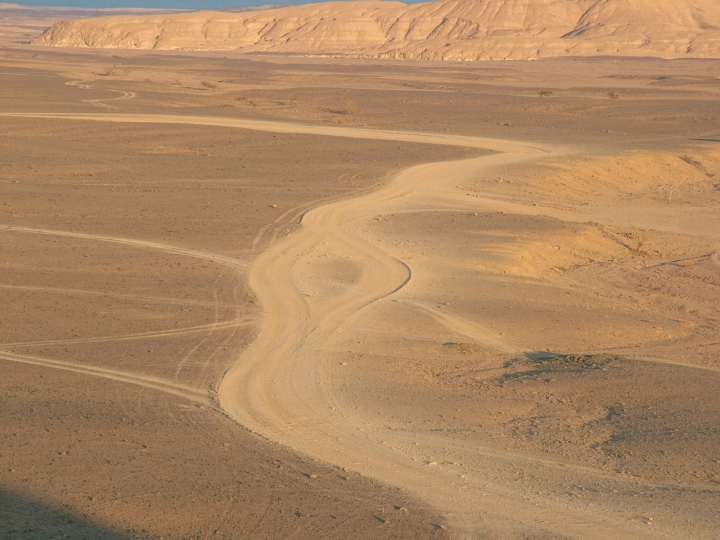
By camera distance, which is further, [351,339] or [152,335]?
[351,339]

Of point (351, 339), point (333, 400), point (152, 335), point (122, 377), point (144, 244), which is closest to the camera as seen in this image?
point (333, 400)

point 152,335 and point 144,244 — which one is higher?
point 144,244

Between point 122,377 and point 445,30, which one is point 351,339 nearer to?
point 122,377

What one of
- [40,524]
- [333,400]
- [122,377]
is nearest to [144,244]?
[122,377]

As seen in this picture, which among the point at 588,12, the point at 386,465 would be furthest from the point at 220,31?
the point at 386,465

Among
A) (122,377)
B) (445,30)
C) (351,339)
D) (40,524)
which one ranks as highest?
(445,30)

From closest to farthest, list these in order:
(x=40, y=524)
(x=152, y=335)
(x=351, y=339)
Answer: (x=40, y=524)
(x=152, y=335)
(x=351, y=339)

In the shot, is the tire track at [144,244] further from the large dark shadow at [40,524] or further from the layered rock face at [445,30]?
the layered rock face at [445,30]
